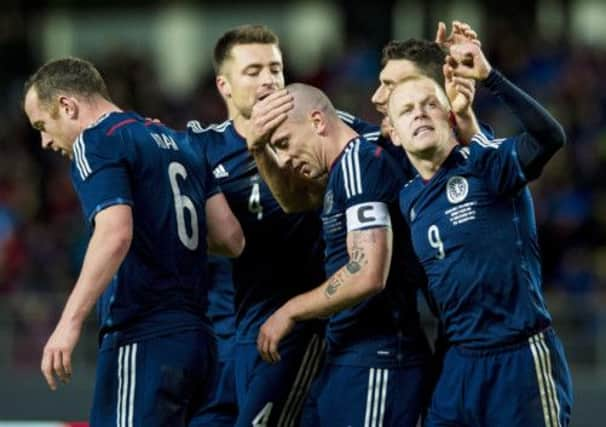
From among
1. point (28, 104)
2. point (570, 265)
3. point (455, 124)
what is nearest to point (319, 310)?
point (455, 124)

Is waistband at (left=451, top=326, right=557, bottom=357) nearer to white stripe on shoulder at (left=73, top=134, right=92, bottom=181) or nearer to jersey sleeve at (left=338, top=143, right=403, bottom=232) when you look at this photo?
jersey sleeve at (left=338, top=143, right=403, bottom=232)

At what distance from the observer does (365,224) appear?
5332 millimetres

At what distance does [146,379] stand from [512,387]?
1327 millimetres

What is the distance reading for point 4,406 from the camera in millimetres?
10859

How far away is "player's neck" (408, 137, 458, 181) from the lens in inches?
210

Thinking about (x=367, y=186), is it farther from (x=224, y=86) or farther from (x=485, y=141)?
(x=224, y=86)

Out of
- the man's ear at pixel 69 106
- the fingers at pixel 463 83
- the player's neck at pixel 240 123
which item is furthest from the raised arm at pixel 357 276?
the player's neck at pixel 240 123

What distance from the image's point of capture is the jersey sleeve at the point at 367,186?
5.36 meters

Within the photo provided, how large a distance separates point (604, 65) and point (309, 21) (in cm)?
517

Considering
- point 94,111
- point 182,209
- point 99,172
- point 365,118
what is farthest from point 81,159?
point 365,118

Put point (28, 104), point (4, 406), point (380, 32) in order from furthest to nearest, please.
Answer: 1. point (380, 32)
2. point (4, 406)
3. point (28, 104)

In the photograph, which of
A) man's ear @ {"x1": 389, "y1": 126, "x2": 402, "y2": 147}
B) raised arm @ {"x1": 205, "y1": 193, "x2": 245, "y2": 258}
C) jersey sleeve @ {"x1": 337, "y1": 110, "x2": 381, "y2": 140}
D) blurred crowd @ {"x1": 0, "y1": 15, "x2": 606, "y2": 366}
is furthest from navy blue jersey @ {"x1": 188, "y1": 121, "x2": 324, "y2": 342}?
blurred crowd @ {"x1": 0, "y1": 15, "x2": 606, "y2": 366}

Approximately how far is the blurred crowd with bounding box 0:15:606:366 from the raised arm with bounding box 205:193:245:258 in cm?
642

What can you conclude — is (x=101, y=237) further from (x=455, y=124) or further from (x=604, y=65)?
(x=604, y=65)
